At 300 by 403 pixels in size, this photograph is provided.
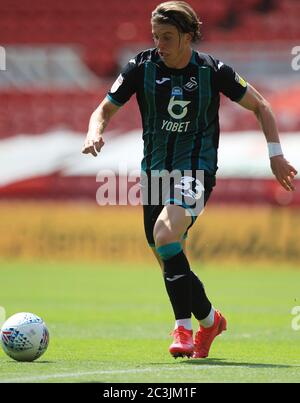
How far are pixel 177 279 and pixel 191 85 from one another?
52.4 inches

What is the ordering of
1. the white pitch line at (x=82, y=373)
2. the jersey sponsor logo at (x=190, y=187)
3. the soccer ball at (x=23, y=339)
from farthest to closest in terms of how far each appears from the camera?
the jersey sponsor logo at (x=190, y=187) < the soccer ball at (x=23, y=339) < the white pitch line at (x=82, y=373)

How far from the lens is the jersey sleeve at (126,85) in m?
7.01

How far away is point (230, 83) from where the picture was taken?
693cm

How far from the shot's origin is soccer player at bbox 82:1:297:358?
6.75 metres

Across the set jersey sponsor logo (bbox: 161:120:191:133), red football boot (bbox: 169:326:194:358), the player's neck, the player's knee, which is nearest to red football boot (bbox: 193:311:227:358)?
red football boot (bbox: 169:326:194:358)

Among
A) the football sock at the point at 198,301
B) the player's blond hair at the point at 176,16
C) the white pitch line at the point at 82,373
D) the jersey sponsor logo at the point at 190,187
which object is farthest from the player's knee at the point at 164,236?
the player's blond hair at the point at 176,16

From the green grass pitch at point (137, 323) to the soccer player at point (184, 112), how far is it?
65 cm

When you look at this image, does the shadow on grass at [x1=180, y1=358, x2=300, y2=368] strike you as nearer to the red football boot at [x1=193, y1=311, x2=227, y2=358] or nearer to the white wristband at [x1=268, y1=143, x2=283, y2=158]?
the red football boot at [x1=193, y1=311, x2=227, y2=358]

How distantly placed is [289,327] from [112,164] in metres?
10.5

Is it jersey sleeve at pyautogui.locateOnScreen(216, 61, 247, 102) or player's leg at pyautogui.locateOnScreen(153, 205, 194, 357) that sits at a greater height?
jersey sleeve at pyautogui.locateOnScreen(216, 61, 247, 102)

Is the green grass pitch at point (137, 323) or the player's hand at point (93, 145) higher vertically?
the player's hand at point (93, 145)

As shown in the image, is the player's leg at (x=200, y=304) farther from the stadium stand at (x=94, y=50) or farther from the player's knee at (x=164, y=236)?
the stadium stand at (x=94, y=50)

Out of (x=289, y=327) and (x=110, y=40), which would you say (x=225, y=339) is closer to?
(x=289, y=327)

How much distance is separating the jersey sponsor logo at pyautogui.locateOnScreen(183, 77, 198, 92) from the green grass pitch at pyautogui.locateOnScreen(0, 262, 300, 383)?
5.99 ft
